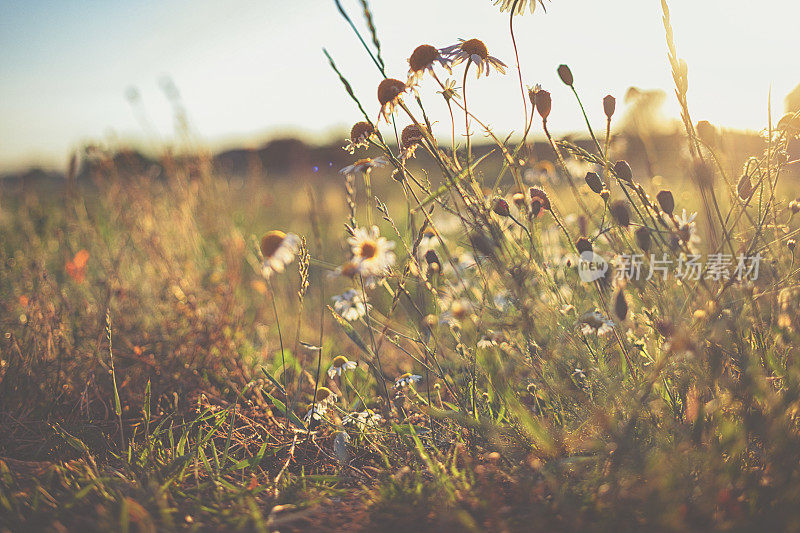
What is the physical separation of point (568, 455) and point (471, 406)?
293 millimetres

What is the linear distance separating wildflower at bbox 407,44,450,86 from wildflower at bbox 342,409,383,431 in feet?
3.12

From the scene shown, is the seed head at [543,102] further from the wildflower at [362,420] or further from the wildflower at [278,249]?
the wildflower at [362,420]

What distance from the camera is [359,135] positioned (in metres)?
1.47

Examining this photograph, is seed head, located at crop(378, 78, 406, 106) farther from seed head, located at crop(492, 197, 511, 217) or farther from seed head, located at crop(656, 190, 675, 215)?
seed head, located at crop(656, 190, 675, 215)

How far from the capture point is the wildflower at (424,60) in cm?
137

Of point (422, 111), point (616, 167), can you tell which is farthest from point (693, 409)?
point (422, 111)

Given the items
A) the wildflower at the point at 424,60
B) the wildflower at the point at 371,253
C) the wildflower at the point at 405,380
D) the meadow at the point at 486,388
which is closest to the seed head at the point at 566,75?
the meadow at the point at 486,388

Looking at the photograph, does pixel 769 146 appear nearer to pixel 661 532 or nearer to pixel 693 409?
pixel 693 409

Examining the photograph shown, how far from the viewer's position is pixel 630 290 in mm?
1760

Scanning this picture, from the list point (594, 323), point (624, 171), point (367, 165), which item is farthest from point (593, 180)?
point (367, 165)

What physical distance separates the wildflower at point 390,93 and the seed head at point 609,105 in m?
0.55

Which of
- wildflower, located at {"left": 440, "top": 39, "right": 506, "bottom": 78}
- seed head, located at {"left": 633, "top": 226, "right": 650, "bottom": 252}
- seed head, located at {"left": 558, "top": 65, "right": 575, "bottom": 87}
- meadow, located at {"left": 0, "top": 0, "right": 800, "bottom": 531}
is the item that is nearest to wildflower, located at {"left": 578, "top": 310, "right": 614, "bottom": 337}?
meadow, located at {"left": 0, "top": 0, "right": 800, "bottom": 531}

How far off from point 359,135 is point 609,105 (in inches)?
27.0

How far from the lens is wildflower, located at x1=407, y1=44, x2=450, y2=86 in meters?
1.37
